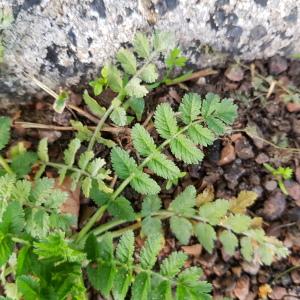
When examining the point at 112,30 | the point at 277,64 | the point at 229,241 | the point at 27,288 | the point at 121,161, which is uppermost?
the point at 277,64

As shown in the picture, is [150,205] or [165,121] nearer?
[165,121]

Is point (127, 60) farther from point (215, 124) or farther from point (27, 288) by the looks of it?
point (27, 288)

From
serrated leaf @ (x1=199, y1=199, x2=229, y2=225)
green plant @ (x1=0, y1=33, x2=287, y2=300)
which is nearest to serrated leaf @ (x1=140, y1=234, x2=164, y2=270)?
green plant @ (x1=0, y1=33, x2=287, y2=300)

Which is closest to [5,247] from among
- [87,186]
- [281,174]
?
[87,186]

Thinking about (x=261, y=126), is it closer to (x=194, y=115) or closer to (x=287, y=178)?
(x=287, y=178)

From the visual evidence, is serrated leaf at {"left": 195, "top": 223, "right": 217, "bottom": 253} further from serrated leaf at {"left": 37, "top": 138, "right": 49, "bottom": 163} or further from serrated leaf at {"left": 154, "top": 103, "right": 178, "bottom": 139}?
serrated leaf at {"left": 37, "top": 138, "right": 49, "bottom": 163}

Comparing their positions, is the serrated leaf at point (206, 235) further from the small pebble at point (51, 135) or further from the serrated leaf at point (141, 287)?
the small pebble at point (51, 135)

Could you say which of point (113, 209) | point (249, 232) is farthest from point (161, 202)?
point (249, 232)
